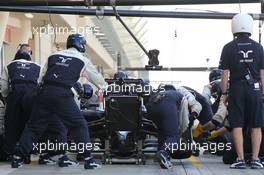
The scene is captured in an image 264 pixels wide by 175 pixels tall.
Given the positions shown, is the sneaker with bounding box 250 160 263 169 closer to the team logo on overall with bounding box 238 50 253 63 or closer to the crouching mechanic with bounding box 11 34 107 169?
the team logo on overall with bounding box 238 50 253 63

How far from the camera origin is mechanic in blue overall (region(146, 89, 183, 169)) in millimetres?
9773

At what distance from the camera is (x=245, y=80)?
953 cm

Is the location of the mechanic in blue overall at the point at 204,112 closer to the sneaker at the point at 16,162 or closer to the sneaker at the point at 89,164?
the sneaker at the point at 89,164

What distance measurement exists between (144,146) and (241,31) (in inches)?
105

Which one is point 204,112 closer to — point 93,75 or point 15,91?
point 93,75

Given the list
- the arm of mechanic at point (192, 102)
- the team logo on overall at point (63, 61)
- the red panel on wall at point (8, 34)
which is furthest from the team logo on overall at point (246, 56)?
the red panel on wall at point (8, 34)

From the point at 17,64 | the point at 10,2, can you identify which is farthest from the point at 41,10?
Result: the point at 17,64

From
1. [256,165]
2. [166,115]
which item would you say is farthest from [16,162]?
[256,165]

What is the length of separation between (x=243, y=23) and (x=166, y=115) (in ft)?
6.11

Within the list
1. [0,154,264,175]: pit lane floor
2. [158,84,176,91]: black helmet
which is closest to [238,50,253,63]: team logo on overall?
[158,84,176,91]: black helmet

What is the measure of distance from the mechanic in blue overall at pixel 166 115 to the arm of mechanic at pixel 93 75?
1.09 metres

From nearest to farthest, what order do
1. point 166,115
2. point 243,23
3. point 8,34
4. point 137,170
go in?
1. point 137,170
2. point 243,23
3. point 166,115
4. point 8,34

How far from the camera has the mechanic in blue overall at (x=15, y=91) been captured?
1021 cm

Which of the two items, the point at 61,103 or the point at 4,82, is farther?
the point at 4,82
